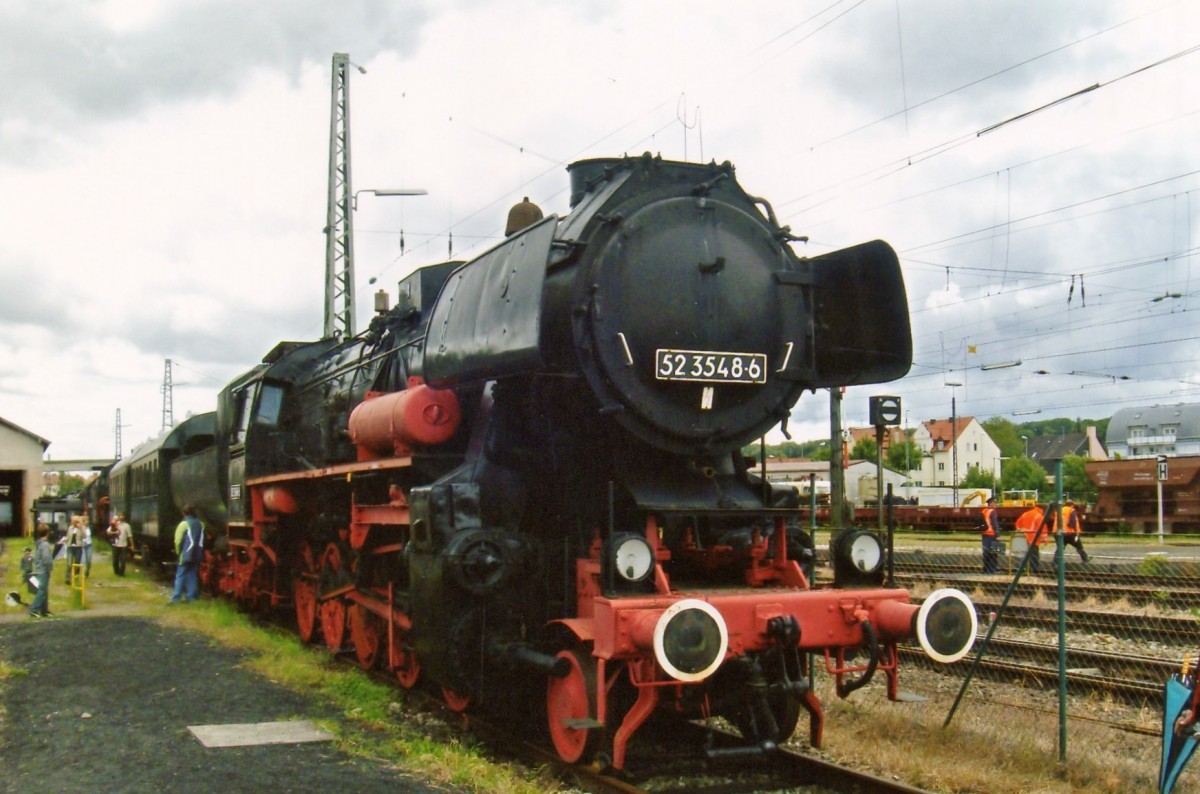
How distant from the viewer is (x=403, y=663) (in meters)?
8.82

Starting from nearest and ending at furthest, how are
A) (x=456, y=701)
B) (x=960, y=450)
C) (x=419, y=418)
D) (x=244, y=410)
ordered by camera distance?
(x=419, y=418), (x=456, y=701), (x=244, y=410), (x=960, y=450)

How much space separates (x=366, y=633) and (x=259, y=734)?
7.66 ft

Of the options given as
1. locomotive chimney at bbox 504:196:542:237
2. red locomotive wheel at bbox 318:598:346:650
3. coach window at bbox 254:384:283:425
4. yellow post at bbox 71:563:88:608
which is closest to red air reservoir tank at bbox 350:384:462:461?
locomotive chimney at bbox 504:196:542:237

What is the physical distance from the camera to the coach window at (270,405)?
1283cm

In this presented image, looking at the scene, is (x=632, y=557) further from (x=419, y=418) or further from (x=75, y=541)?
(x=75, y=541)

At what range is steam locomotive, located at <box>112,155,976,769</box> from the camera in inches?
242

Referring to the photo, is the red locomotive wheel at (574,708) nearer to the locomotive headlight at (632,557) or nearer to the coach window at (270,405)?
the locomotive headlight at (632,557)

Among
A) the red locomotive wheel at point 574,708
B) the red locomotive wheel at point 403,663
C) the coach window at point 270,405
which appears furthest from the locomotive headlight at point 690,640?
the coach window at point 270,405

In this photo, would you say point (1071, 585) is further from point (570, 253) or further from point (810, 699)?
point (570, 253)

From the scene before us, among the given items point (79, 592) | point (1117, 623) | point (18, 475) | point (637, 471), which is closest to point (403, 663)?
point (637, 471)

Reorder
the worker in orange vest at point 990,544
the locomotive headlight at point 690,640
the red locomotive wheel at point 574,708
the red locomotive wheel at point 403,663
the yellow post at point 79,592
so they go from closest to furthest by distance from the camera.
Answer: the locomotive headlight at point 690,640, the red locomotive wheel at point 574,708, the red locomotive wheel at point 403,663, the yellow post at point 79,592, the worker in orange vest at point 990,544

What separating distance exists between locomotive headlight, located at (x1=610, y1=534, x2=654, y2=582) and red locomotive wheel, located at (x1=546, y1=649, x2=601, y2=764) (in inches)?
21.1

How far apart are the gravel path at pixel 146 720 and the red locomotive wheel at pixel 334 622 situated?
92 centimetres

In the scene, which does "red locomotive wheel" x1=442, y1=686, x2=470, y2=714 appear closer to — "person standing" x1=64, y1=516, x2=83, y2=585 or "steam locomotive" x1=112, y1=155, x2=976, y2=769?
"steam locomotive" x1=112, y1=155, x2=976, y2=769
